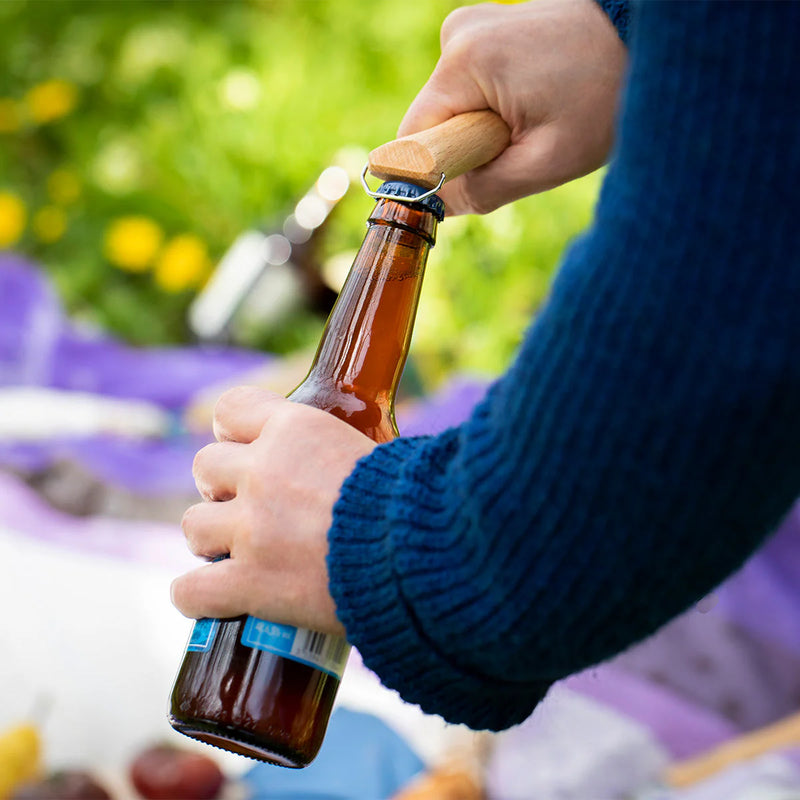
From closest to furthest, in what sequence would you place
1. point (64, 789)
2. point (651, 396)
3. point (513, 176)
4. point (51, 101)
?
point (651, 396) < point (513, 176) < point (64, 789) < point (51, 101)

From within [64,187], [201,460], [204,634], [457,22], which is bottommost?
[64,187]

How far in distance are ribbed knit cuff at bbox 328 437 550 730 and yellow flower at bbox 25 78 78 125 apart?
311cm

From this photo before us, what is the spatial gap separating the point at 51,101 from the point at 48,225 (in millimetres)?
510

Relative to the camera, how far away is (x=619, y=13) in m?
0.67

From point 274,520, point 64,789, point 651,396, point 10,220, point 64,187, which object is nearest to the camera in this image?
point 651,396

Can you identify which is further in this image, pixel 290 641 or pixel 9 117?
pixel 9 117

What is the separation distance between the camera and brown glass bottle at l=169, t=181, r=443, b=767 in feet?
1.96

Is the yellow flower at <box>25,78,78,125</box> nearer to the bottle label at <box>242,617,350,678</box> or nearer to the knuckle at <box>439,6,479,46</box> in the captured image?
the knuckle at <box>439,6,479,46</box>

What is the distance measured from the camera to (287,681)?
613 mm

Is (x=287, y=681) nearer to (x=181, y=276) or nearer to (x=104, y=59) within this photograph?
(x=181, y=276)

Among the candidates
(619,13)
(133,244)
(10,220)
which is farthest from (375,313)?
(10,220)

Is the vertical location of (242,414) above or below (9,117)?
above

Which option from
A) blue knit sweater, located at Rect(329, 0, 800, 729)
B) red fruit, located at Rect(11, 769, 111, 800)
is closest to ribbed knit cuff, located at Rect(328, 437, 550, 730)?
blue knit sweater, located at Rect(329, 0, 800, 729)

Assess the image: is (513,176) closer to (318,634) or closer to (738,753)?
(318,634)
